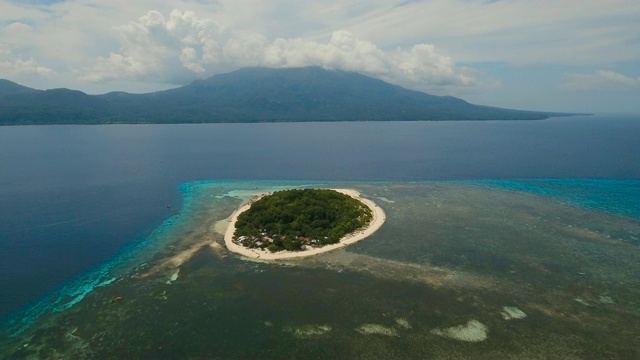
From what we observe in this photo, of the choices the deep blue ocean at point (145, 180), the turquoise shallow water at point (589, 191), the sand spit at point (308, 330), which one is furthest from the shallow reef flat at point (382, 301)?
the turquoise shallow water at point (589, 191)

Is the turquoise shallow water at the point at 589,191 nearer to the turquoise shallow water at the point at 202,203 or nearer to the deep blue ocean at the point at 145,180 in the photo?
the turquoise shallow water at the point at 202,203

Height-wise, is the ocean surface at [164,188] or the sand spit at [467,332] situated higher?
the ocean surface at [164,188]

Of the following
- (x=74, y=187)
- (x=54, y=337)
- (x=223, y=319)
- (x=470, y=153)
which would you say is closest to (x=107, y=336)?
(x=54, y=337)

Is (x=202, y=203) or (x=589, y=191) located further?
(x=589, y=191)

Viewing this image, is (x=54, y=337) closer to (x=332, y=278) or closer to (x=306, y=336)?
(x=306, y=336)

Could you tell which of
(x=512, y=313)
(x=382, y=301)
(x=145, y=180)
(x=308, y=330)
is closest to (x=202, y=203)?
(x=145, y=180)

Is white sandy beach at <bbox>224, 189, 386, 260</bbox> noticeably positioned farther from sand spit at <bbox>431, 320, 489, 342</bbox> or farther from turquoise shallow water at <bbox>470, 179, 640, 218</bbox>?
turquoise shallow water at <bbox>470, 179, 640, 218</bbox>

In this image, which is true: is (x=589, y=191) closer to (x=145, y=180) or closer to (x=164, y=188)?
(x=164, y=188)
